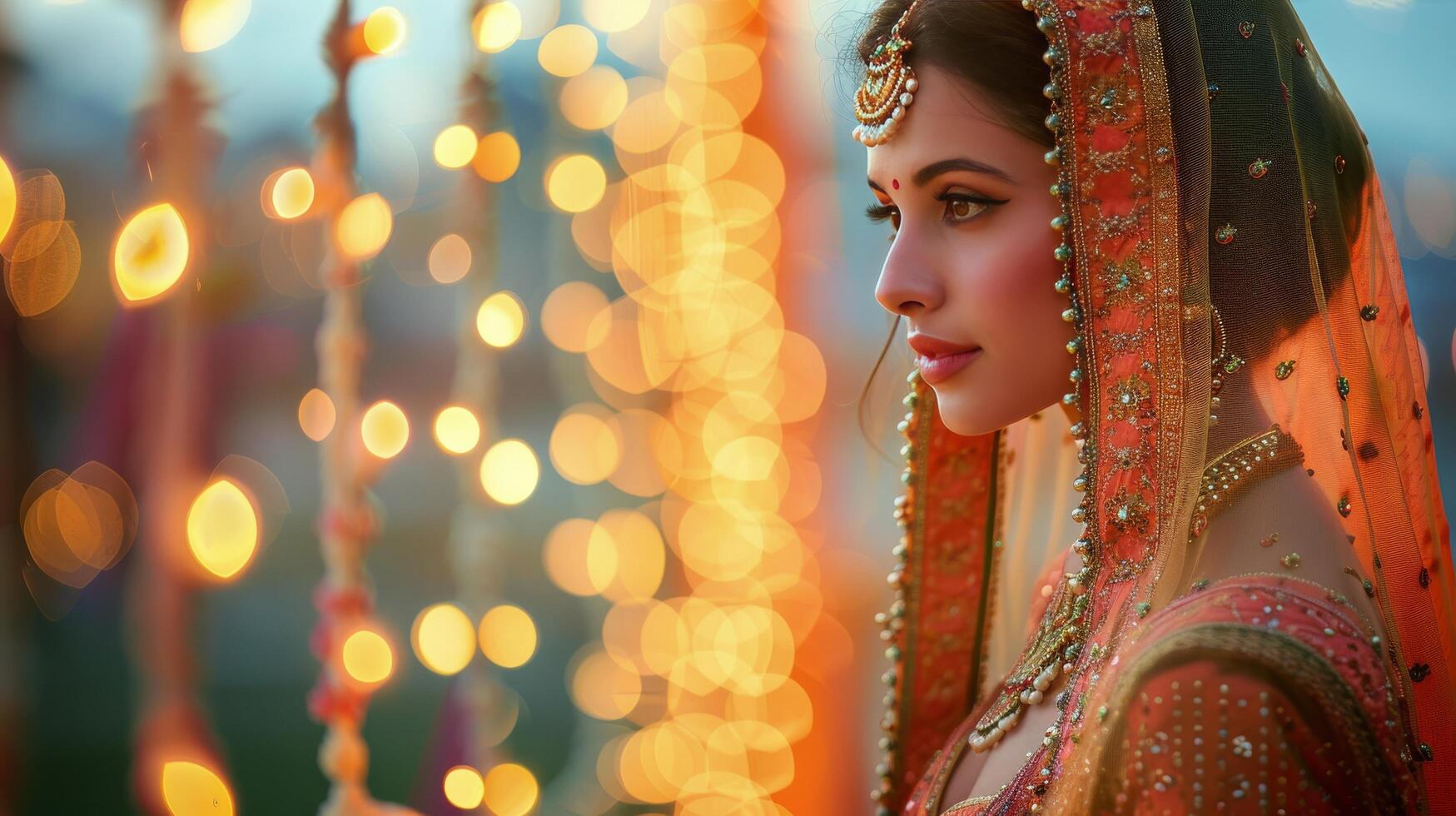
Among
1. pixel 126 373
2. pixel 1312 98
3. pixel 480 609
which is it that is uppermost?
pixel 1312 98

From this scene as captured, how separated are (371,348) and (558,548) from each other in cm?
74

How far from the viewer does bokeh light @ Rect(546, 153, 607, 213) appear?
213cm

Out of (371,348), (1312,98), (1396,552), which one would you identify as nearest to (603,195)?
(371,348)

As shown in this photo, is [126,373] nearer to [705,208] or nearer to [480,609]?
[480,609]

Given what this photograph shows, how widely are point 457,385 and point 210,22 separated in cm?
71

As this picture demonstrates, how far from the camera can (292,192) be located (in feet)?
4.70

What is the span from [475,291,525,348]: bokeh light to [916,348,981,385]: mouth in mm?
1055

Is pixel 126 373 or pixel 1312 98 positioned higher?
pixel 1312 98

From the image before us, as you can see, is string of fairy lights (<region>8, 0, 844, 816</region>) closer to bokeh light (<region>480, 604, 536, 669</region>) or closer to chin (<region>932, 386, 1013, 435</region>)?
bokeh light (<region>480, 604, 536, 669</region>)

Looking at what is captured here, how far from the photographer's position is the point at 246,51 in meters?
1.36

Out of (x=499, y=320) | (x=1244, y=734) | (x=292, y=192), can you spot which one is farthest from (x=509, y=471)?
(x=1244, y=734)

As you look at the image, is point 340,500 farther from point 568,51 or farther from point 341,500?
point 568,51

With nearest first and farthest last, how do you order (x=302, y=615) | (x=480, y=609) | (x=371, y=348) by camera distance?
1. (x=480, y=609)
2. (x=371, y=348)
3. (x=302, y=615)

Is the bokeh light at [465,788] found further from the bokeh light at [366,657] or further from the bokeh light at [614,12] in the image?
the bokeh light at [614,12]
